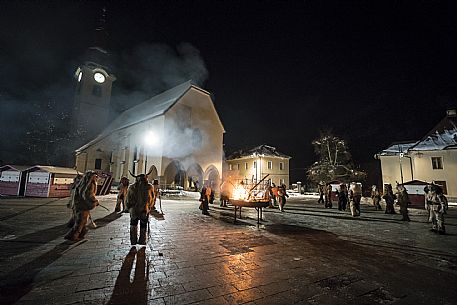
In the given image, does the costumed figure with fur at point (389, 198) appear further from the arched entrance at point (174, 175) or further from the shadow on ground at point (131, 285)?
the arched entrance at point (174, 175)

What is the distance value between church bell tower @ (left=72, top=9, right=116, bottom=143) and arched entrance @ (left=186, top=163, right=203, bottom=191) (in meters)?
21.2

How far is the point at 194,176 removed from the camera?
93.2 ft

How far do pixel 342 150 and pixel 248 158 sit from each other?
15926mm

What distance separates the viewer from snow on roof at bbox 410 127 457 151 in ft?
83.3

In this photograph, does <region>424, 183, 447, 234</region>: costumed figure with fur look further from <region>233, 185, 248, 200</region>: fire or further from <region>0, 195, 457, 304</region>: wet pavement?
<region>233, 185, 248, 200</region>: fire

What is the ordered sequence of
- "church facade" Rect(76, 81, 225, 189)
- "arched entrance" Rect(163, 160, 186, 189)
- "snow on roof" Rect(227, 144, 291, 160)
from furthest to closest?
"snow on roof" Rect(227, 144, 291, 160) < "church facade" Rect(76, 81, 225, 189) < "arched entrance" Rect(163, 160, 186, 189)

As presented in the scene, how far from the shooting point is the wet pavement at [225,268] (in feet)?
10.2

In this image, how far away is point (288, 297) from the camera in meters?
3.09

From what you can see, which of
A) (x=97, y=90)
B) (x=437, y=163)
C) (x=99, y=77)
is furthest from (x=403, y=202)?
(x=99, y=77)

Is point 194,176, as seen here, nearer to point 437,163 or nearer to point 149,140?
point 149,140

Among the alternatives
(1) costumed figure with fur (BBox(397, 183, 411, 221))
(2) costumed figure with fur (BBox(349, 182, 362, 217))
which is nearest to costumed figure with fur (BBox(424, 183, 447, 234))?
(1) costumed figure with fur (BBox(397, 183, 411, 221))

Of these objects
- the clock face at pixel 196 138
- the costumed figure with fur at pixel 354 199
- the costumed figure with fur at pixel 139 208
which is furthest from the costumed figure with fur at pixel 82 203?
the clock face at pixel 196 138

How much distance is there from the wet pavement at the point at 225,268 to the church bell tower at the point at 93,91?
35888 mm

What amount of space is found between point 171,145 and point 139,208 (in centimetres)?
2049
